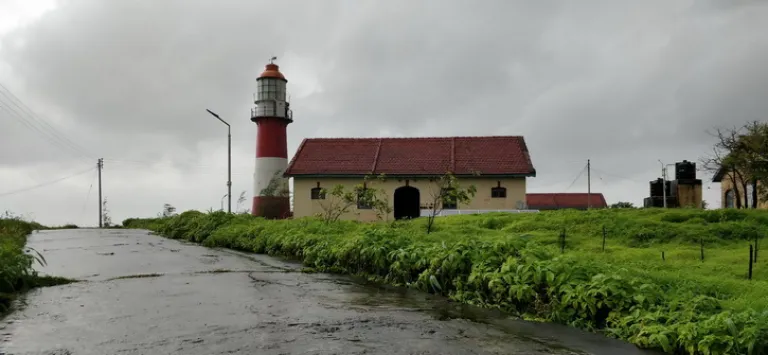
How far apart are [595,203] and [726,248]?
28.2 metres

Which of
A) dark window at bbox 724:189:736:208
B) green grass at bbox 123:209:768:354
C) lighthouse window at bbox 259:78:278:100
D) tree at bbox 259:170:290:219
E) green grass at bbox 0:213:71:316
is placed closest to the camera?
green grass at bbox 123:209:768:354

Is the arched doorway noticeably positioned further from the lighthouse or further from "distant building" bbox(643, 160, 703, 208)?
"distant building" bbox(643, 160, 703, 208)

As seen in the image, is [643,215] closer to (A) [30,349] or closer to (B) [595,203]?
(A) [30,349]

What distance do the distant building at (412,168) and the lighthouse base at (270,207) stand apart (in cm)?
309

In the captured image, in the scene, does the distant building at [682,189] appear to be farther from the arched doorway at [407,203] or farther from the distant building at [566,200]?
the arched doorway at [407,203]

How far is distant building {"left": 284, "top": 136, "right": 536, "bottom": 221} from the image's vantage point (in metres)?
25.5

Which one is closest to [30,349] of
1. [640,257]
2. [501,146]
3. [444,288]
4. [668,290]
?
[444,288]

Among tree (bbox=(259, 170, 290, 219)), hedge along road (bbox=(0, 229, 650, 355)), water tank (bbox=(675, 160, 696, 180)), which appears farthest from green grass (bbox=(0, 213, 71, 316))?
water tank (bbox=(675, 160, 696, 180))

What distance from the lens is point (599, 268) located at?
23.2 feet

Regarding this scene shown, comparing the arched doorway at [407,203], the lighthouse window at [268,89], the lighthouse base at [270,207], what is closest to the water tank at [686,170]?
the arched doorway at [407,203]

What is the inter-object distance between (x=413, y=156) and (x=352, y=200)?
9.04m

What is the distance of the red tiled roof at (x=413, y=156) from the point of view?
85.0 ft

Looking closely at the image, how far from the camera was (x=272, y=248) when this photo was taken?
601 inches

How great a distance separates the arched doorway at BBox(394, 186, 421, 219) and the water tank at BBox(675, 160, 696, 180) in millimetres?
13607
